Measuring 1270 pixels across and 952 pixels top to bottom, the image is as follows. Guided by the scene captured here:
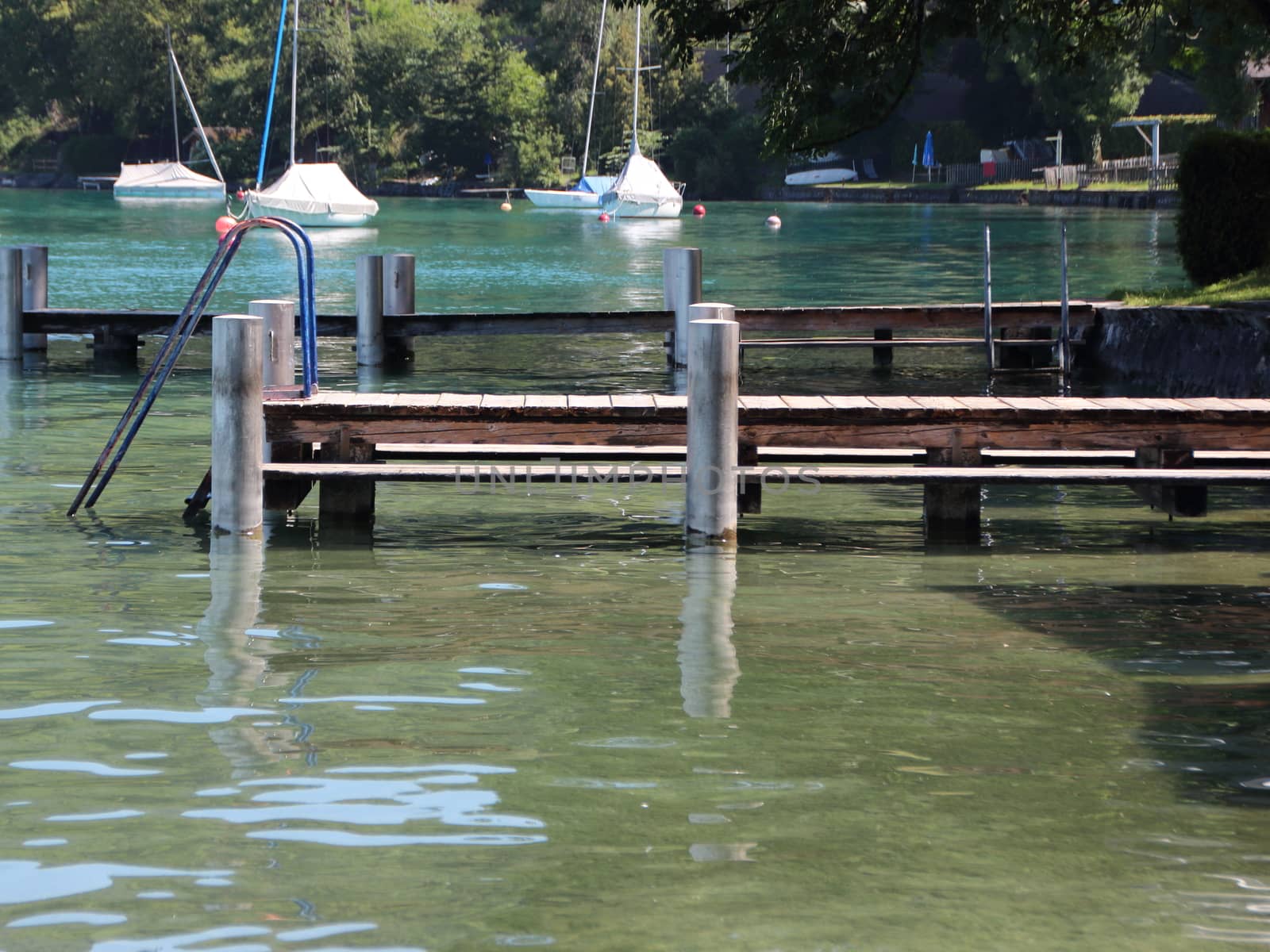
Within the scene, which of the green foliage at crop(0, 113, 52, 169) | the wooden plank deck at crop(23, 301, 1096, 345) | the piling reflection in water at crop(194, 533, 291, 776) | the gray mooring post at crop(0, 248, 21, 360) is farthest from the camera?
the green foliage at crop(0, 113, 52, 169)

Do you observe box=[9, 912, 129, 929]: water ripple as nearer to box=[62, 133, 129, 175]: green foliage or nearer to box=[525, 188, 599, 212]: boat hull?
box=[525, 188, 599, 212]: boat hull

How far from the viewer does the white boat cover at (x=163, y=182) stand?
11038 cm

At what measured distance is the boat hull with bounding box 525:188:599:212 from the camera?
93.2 m

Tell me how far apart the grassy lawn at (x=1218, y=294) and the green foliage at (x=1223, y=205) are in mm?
239

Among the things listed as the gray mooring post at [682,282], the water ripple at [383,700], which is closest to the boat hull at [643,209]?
the gray mooring post at [682,282]

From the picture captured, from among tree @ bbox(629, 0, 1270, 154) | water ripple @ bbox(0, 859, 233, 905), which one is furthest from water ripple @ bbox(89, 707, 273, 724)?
tree @ bbox(629, 0, 1270, 154)

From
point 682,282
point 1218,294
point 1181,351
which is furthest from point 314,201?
point 1181,351

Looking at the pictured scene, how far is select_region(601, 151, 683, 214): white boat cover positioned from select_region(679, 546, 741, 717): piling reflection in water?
7261 cm

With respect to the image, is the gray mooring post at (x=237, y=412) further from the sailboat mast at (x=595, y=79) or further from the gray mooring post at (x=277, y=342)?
the sailboat mast at (x=595, y=79)

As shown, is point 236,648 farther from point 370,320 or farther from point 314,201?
point 314,201

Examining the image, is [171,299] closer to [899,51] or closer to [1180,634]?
[899,51]

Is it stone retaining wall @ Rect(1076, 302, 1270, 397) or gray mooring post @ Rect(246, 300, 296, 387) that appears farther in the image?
stone retaining wall @ Rect(1076, 302, 1270, 397)

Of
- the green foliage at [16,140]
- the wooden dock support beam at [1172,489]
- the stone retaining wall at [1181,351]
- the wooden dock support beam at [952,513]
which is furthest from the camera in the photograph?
the green foliage at [16,140]

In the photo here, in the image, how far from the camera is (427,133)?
118m
